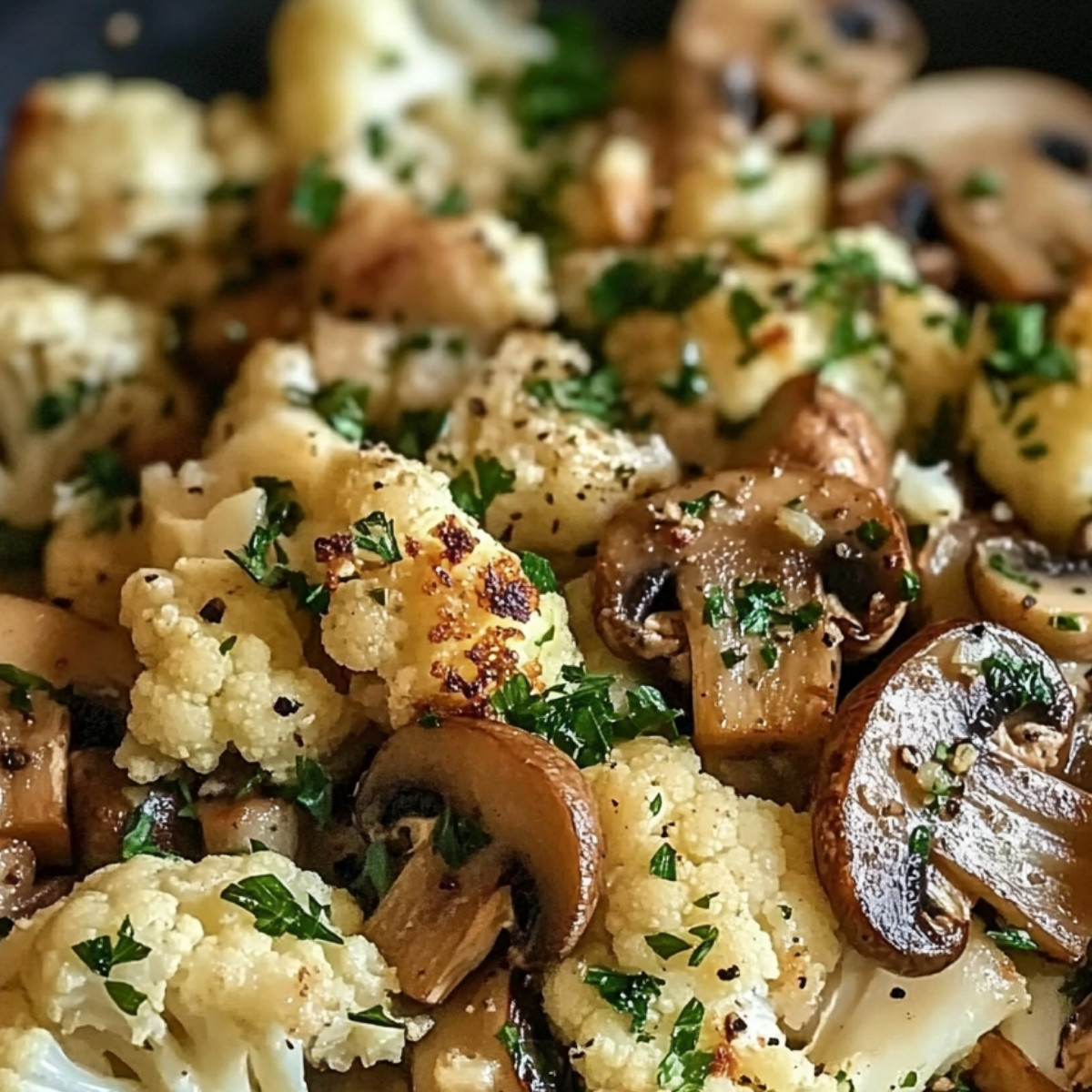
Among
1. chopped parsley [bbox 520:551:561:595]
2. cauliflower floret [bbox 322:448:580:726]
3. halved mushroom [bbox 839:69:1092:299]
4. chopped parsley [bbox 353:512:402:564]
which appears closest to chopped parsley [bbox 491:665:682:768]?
cauliflower floret [bbox 322:448:580:726]

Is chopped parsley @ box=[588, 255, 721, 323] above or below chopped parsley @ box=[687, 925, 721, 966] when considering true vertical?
above

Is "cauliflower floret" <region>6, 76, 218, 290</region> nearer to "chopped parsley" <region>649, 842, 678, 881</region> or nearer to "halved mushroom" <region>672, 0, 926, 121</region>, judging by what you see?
"halved mushroom" <region>672, 0, 926, 121</region>

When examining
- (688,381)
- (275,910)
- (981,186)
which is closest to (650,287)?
(688,381)

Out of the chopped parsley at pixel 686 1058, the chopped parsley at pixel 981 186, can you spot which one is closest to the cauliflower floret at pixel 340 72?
the chopped parsley at pixel 981 186

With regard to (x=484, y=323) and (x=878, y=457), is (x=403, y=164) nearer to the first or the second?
(x=484, y=323)

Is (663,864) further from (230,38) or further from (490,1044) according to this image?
(230,38)
